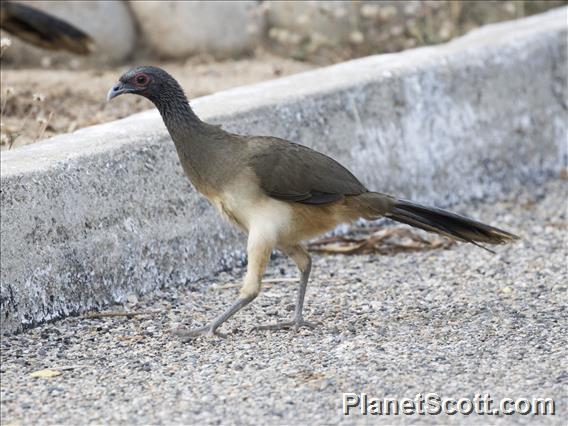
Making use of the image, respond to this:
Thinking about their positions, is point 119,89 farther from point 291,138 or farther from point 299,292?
point 291,138

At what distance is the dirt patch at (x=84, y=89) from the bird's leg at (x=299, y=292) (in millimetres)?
1608

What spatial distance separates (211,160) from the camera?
16.6ft

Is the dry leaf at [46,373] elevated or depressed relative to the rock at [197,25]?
depressed

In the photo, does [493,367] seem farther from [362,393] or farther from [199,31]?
[199,31]

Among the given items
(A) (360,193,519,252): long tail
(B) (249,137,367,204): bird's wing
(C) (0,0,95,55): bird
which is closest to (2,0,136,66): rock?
(C) (0,0,95,55): bird

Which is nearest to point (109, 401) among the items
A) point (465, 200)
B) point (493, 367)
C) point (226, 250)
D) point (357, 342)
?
point (357, 342)

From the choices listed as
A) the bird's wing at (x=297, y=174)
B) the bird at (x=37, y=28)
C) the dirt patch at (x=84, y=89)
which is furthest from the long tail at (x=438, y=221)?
the bird at (x=37, y=28)

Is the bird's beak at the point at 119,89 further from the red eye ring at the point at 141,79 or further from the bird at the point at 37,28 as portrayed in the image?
the bird at the point at 37,28

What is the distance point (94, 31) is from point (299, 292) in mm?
3700

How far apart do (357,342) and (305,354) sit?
26 cm

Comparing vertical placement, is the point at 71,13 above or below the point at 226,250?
above

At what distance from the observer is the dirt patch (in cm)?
675

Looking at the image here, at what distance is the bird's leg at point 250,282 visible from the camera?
16.3ft

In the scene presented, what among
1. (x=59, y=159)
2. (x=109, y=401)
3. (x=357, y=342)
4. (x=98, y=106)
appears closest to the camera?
(x=109, y=401)
